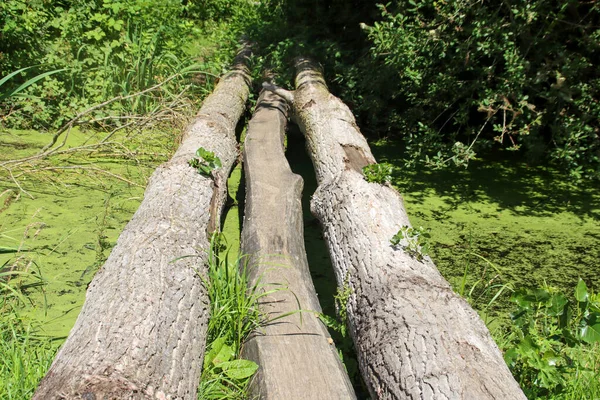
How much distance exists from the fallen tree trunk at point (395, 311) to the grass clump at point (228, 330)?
0.43 metres

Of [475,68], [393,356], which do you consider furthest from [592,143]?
[393,356]

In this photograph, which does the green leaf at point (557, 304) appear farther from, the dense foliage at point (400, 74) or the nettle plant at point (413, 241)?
the nettle plant at point (413, 241)

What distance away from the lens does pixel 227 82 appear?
20.3 ft

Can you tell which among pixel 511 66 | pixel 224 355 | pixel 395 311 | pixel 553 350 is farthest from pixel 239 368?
pixel 511 66

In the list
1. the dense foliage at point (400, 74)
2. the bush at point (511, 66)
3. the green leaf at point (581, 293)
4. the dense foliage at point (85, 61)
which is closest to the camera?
the green leaf at point (581, 293)

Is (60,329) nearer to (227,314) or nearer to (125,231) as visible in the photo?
(125,231)

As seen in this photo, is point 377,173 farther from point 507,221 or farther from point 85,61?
point 85,61

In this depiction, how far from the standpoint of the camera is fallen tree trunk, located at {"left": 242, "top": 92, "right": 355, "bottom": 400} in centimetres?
232

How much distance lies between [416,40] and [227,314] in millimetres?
3064

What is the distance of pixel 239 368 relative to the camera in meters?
2.50

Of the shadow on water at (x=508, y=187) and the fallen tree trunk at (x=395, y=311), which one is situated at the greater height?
the shadow on water at (x=508, y=187)

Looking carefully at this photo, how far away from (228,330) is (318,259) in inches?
49.0

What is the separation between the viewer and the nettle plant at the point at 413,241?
9.18 feet

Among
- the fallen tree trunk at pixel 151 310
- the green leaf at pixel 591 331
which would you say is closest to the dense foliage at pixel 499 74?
the fallen tree trunk at pixel 151 310
